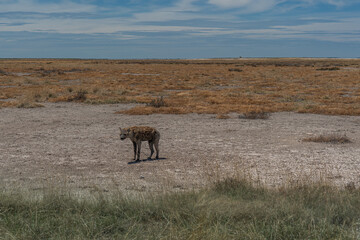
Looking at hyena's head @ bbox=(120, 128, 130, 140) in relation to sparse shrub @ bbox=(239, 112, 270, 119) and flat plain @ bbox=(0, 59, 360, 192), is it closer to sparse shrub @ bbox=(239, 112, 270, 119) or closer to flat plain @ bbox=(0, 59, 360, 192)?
flat plain @ bbox=(0, 59, 360, 192)

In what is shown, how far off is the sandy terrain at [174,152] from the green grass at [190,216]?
856 millimetres

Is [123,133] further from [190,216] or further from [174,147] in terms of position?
[190,216]

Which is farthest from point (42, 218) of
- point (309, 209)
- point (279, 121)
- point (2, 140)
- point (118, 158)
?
point (279, 121)

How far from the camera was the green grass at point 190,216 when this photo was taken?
468cm

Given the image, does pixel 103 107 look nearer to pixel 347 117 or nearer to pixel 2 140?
pixel 2 140

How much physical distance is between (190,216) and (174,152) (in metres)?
5.50

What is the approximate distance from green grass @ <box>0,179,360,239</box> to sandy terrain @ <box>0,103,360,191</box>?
2.81 feet

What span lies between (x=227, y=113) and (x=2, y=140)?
10099 millimetres

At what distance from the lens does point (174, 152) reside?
10.7 m

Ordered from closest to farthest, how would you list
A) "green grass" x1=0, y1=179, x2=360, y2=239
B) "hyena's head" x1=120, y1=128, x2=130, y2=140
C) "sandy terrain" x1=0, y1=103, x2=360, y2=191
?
"green grass" x1=0, y1=179, x2=360, y2=239, "sandy terrain" x1=0, y1=103, x2=360, y2=191, "hyena's head" x1=120, y1=128, x2=130, y2=140

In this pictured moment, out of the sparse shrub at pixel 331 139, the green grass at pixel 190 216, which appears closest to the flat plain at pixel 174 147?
the sparse shrub at pixel 331 139

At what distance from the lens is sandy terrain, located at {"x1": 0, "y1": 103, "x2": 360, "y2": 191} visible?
26.0ft

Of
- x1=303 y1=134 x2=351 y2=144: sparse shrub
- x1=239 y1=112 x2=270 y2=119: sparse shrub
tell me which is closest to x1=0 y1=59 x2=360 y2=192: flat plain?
x1=239 y1=112 x2=270 y2=119: sparse shrub

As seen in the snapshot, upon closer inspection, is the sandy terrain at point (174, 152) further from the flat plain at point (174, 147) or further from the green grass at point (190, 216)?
the green grass at point (190, 216)
